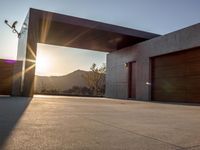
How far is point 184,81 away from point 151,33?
6.19 meters

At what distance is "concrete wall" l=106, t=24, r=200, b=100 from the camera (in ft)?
49.0

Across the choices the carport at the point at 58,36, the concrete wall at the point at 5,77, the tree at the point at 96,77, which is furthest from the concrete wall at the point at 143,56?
the tree at the point at 96,77

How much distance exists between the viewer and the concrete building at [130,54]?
1502cm

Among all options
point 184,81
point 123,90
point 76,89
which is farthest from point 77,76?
point 184,81

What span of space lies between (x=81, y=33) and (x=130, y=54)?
472cm

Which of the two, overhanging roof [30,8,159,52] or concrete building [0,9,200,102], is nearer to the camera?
concrete building [0,9,200,102]

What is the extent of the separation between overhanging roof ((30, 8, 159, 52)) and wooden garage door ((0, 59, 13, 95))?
3653 mm

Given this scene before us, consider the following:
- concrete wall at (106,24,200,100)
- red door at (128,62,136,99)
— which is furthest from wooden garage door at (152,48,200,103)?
red door at (128,62,136,99)

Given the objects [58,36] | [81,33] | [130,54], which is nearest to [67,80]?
[58,36]

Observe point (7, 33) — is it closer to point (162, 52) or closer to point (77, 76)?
point (162, 52)

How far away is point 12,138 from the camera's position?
2.42 m

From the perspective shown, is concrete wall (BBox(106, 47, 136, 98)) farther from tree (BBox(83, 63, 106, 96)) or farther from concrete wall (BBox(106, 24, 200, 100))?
tree (BBox(83, 63, 106, 96))

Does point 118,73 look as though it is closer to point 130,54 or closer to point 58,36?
point 130,54

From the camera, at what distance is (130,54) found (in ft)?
70.2
